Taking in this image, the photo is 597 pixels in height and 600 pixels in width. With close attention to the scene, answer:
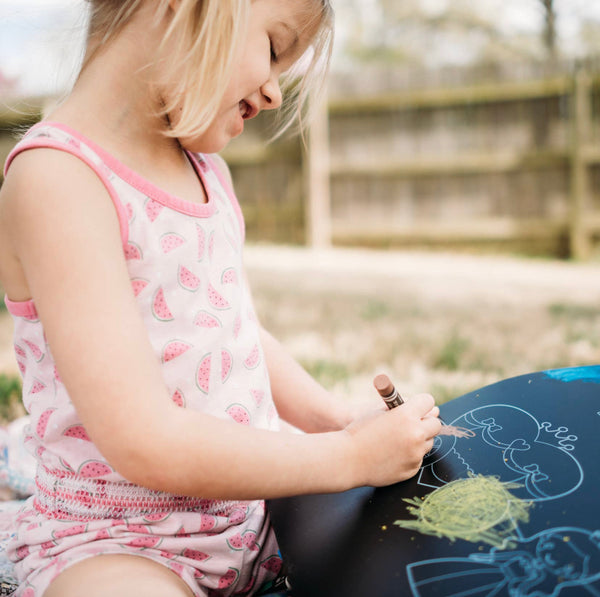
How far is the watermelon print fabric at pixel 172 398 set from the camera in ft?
2.79

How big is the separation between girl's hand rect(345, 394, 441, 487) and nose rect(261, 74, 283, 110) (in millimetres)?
454

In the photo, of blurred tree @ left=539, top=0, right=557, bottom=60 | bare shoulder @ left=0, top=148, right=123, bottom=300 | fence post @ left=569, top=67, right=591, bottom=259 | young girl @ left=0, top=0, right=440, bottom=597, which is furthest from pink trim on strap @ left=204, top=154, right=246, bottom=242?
blurred tree @ left=539, top=0, right=557, bottom=60

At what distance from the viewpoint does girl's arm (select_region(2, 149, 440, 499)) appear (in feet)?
2.46

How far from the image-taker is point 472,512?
0.83 metres

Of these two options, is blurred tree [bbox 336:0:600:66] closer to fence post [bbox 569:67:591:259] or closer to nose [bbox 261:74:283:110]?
fence post [bbox 569:67:591:259]

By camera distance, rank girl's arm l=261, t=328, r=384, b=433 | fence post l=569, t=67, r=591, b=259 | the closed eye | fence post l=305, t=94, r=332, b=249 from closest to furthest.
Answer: the closed eye
girl's arm l=261, t=328, r=384, b=433
fence post l=569, t=67, r=591, b=259
fence post l=305, t=94, r=332, b=249

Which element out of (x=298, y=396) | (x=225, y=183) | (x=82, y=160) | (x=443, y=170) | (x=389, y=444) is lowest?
(x=443, y=170)

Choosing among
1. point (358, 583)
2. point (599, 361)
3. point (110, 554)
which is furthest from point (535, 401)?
point (599, 361)

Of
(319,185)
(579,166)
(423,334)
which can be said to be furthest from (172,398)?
(319,185)

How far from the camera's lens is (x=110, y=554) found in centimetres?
82

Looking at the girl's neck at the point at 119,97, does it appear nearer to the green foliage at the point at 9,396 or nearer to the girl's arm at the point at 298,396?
the girl's arm at the point at 298,396

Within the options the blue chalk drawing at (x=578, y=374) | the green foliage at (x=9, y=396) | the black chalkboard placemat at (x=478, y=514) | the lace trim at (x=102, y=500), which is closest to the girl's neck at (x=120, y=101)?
the lace trim at (x=102, y=500)

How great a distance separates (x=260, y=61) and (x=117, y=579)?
2.17ft

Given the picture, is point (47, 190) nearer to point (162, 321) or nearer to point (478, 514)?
point (162, 321)
